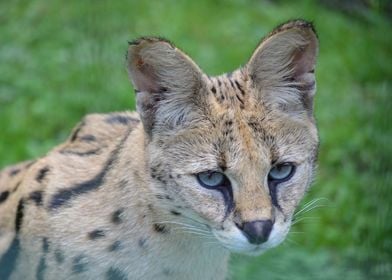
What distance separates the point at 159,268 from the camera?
3635 mm

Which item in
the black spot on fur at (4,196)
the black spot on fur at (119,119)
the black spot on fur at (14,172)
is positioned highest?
the black spot on fur at (119,119)

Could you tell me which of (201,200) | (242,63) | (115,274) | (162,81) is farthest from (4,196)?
(242,63)

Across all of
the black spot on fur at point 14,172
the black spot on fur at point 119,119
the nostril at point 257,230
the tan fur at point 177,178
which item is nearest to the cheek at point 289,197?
the tan fur at point 177,178

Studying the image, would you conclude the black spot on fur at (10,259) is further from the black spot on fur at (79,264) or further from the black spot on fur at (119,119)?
the black spot on fur at (119,119)

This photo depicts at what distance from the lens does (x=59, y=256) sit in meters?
3.69

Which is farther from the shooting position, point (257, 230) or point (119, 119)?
point (119, 119)

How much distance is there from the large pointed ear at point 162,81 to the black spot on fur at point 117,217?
12.4 inches

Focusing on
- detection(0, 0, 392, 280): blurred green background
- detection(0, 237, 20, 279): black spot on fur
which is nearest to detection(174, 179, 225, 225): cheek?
detection(0, 237, 20, 279): black spot on fur

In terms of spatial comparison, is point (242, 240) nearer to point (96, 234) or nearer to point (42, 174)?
point (96, 234)

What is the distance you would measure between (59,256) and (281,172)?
0.88 metres

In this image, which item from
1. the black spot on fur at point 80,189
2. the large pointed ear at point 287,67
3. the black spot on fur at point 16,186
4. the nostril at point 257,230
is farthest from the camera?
the black spot on fur at point 16,186

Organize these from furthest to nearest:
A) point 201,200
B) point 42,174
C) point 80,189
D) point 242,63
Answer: point 242,63 → point 42,174 → point 80,189 → point 201,200

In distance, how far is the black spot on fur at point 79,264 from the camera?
3643mm

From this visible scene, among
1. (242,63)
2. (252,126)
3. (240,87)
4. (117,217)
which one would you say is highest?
(242,63)
